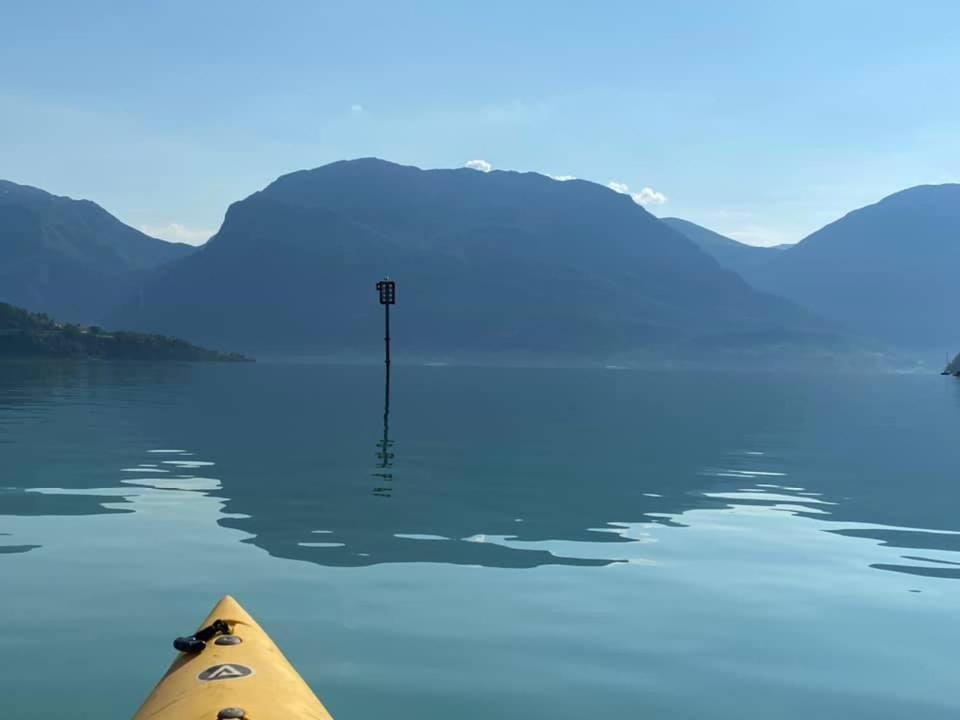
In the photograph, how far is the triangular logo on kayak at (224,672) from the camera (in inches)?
319

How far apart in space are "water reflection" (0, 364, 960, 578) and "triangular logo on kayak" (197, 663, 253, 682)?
8.64 metres

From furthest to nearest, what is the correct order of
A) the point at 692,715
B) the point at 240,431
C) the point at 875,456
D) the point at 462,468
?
the point at 240,431
the point at 875,456
the point at 462,468
the point at 692,715

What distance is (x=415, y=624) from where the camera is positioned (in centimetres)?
1309

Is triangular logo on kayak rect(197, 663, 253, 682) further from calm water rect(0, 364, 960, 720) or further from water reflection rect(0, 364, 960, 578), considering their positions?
water reflection rect(0, 364, 960, 578)

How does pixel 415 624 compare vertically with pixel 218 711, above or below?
below

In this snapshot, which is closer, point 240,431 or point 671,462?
point 671,462

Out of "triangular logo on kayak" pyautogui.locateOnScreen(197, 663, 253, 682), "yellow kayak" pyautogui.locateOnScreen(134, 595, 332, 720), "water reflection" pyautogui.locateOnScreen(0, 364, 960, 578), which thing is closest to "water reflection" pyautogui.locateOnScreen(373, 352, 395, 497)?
"water reflection" pyautogui.locateOnScreen(0, 364, 960, 578)

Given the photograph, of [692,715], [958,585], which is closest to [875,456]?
[958,585]

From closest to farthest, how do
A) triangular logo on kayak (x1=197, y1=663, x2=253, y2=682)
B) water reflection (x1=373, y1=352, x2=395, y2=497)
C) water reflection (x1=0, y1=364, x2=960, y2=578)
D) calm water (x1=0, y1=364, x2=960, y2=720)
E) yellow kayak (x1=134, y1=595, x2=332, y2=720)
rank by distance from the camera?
yellow kayak (x1=134, y1=595, x2=332, y2=720)
triangular logo on kayak (x1=197, y1=663, x2=253, y2=682)
calm water (x1=0, y1=364, x2=960, y2=720)
water reflection (x1=0, y1=364, x2=960, y2=578)
water reflection (x1=373, y1=352, x2=395, y2=497)

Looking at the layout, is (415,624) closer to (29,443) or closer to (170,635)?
(170,635)

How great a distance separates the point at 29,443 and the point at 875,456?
117 ft

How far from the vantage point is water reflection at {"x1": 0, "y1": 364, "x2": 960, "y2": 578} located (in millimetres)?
19797

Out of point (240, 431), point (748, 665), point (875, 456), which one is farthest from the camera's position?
point (240, 431)

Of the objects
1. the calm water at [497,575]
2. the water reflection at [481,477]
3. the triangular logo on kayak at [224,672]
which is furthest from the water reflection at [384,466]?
the triangular logo on kayak at [224,672]
